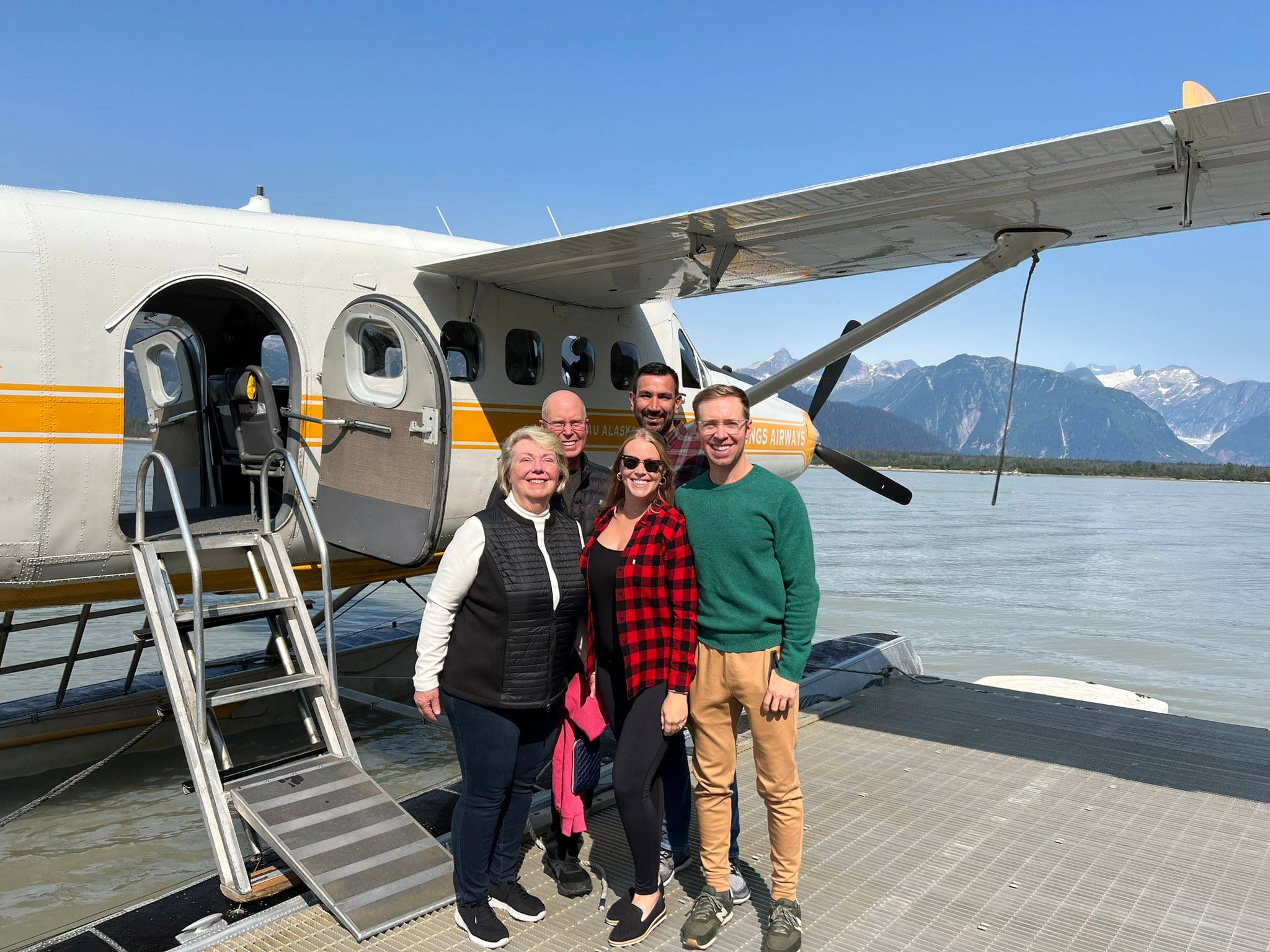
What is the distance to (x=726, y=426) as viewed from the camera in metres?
3.17

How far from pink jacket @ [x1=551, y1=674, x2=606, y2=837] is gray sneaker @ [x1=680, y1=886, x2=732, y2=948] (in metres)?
0.56

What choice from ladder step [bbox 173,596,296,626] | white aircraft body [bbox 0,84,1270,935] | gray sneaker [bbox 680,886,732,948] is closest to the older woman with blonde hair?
white aircraft body [bbox 0,84,1270,935]

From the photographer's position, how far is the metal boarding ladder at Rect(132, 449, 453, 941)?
3.42 metres

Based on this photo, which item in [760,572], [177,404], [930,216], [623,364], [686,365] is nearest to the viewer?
[760,572]

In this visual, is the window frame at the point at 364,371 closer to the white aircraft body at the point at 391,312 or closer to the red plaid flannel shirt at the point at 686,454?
the white aircraft body at the point at 391,312

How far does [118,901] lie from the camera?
193 inches

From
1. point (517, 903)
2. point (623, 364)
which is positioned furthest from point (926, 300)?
point (517, 903)

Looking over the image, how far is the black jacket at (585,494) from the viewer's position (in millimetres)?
3641

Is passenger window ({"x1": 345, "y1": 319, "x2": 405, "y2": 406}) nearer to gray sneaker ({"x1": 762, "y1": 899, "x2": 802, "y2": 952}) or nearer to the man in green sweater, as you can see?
the man in green sweater

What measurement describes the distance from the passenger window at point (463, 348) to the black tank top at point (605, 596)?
125 inches

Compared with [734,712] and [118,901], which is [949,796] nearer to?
[734,712]

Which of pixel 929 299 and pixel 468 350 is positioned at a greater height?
pixel 929 299

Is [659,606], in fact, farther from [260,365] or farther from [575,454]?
[260,365]

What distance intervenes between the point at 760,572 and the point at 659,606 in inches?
14.0
